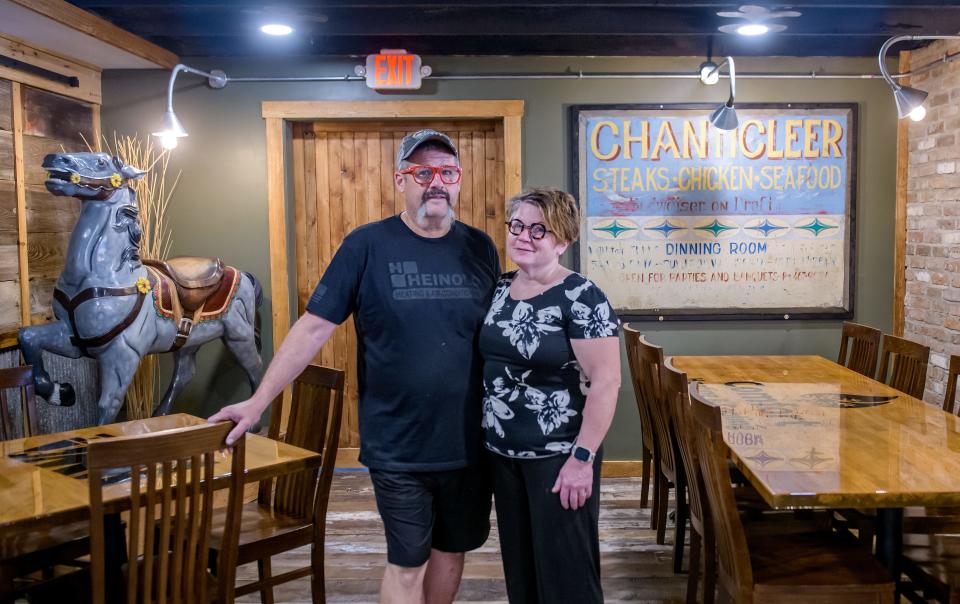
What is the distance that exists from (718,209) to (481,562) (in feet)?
7.80

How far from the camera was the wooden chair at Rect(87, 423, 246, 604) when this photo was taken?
1.79 m

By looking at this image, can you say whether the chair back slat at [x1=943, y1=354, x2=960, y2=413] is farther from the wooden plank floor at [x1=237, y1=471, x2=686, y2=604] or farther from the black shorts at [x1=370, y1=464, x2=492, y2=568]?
the black shorts at [x1=370, y1=464, x2=492, y2=568]

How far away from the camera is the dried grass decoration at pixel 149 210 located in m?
4.29

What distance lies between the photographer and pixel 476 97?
4.57 m

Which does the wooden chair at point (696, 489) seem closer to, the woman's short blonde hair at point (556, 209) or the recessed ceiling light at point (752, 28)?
the woman's short blonde hair at point (556, 209)

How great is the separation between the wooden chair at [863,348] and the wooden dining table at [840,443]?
0.34 metres

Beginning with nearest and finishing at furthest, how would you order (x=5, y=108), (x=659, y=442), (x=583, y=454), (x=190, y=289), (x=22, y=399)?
1. (x=583, y=454)
2. (x=22, y=399)
3. (x=659, y=442)
4. (x=5, y=108)
5. (x=190, y=289)

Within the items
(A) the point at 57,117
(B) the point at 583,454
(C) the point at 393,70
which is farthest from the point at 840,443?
(A) the point at 57,117

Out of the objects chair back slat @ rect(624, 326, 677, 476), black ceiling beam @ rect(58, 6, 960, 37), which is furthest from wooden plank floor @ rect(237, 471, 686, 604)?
black ceiling beam @ rect(58, 6, 960, 37)

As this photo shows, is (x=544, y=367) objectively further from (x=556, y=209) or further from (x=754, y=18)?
(x=754, y=18)

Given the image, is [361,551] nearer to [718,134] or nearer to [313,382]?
[313,382]

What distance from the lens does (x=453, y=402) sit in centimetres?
207

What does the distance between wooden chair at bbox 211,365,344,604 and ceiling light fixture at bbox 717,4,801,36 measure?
7.38 ft

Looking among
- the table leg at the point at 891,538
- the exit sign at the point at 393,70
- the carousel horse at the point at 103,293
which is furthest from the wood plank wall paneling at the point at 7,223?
the table leg at the point at 891,538
